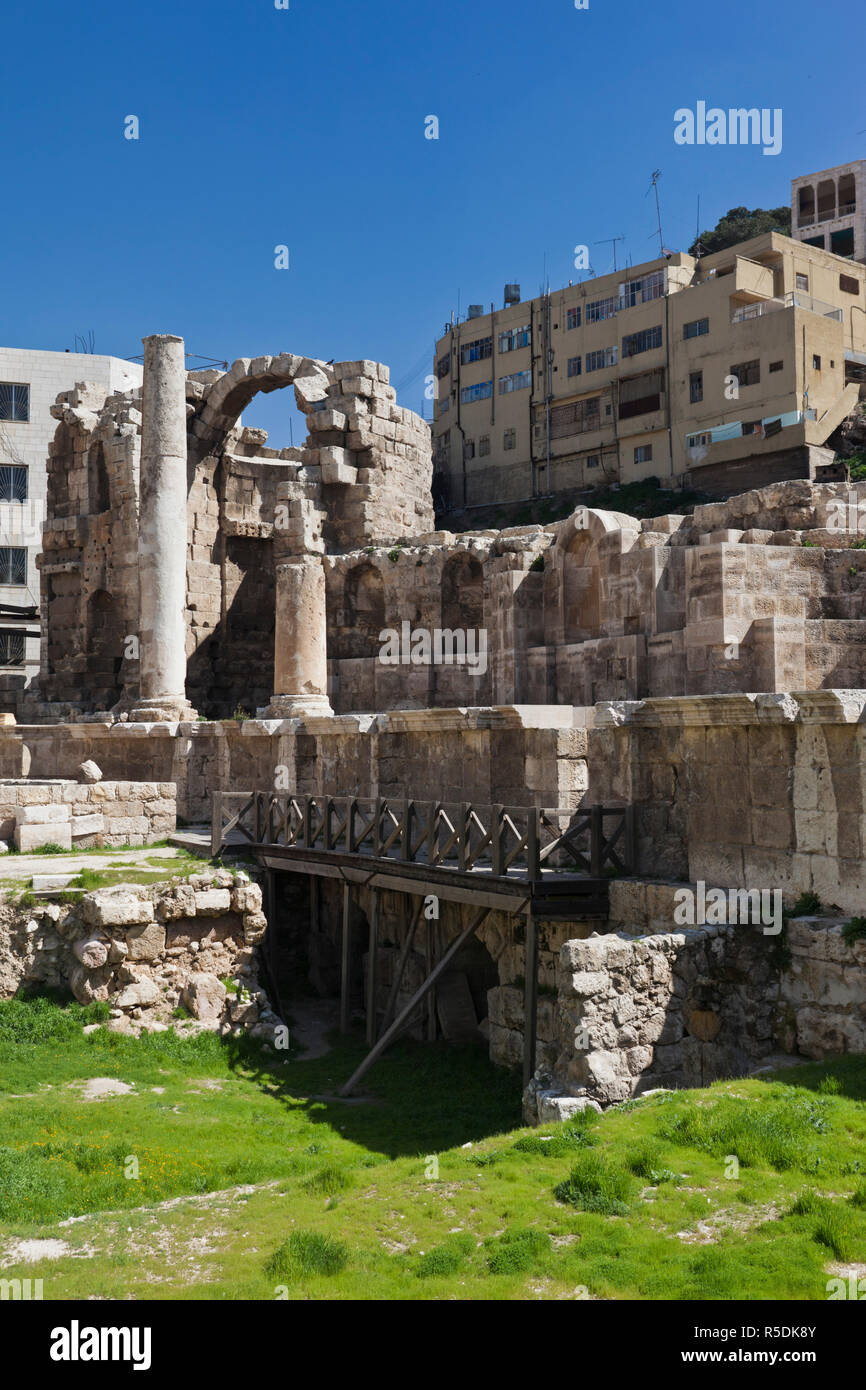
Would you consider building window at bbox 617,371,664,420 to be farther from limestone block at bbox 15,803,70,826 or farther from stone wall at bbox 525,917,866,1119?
stone wall at bbox 525,917,866,1119

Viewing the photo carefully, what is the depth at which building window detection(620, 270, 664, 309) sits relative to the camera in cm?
4397

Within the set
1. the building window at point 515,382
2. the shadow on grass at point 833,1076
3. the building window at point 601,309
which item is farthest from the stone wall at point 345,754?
the building window at point 515,382

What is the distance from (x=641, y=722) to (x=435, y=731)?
13.4ft

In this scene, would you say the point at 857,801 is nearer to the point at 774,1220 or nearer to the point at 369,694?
the point at 774,1220

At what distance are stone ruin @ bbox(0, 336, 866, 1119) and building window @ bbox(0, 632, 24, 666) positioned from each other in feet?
36.7

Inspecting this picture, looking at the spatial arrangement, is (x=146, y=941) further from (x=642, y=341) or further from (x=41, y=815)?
(x=642, y=341)

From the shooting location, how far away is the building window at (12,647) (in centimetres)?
3953

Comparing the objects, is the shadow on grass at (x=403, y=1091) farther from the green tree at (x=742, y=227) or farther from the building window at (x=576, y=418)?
the green tree at (x=742, y=227)

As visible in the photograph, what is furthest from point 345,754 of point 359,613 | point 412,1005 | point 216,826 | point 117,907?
point 359,613

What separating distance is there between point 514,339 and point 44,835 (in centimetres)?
3666

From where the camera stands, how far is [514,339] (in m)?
49.1

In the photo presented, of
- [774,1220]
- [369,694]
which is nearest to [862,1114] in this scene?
[774,1220]

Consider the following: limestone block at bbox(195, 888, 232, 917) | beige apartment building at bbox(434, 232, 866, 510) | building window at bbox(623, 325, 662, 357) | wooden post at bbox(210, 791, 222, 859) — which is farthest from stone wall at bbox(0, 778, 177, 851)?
building window at bbox(623, 325, 662, 357)
